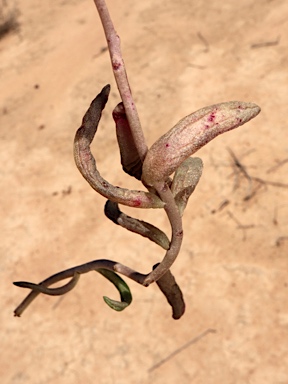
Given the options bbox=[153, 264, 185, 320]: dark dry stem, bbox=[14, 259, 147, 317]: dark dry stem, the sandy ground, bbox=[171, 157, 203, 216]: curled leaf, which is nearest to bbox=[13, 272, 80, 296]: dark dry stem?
bbox=[14, 259, 147, 317]: dark dry stem

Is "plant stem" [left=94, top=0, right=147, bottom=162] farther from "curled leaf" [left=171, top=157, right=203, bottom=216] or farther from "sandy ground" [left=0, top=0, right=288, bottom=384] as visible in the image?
"sandy ground" [left=0, top=0, right=288, bottom=384]

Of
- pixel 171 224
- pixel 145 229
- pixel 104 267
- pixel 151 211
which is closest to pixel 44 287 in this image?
pixel 104 267

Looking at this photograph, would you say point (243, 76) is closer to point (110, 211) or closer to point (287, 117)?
point (287, 117)

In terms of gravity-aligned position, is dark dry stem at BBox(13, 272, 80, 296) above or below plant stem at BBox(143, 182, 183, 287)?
below

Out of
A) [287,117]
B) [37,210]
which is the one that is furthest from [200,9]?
[37,210]

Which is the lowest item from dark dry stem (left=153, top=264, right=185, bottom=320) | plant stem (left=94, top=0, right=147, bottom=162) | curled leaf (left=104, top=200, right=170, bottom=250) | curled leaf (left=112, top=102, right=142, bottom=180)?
dark dry stem (left=153, top=264, right=185, bottom=320)

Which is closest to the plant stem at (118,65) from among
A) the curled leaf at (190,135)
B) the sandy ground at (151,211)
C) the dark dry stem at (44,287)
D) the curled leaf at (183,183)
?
the curled leaf at (190,135)

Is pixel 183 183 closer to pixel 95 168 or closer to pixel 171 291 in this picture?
pixel 95 168
